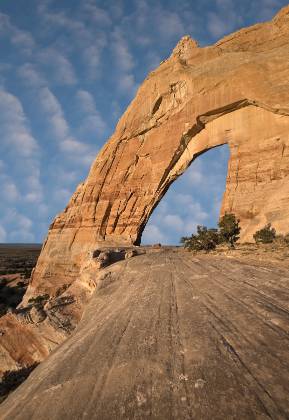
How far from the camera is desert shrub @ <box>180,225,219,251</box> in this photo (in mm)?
17453

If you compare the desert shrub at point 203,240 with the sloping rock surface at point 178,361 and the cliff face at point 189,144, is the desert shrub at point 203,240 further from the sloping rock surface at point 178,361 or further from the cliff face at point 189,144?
the sloping rock surface at point 178,361

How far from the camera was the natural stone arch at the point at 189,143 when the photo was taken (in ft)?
74.7

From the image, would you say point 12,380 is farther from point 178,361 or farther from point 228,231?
point 228,231

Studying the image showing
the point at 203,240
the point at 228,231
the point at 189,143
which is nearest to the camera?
the point at 203,240

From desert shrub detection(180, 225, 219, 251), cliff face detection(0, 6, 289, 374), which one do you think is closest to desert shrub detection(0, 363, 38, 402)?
cliff face detection(0, 6, 289, 374)

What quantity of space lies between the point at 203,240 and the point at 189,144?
43.9ft

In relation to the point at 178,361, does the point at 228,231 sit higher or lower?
higher

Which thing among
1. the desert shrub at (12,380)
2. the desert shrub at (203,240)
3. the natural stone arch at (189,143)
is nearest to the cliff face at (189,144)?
the natural stone arch at (189,143)

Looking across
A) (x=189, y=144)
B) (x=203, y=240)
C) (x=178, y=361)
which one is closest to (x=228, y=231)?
(x=203, y=240)

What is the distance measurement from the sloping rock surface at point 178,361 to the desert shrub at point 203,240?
895 cm

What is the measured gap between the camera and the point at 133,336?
5.86m

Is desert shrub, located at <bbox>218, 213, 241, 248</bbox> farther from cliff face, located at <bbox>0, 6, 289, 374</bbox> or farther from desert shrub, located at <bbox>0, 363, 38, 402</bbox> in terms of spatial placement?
desert shrub, located at <bbox>0, 363, 38, 402</bbox>

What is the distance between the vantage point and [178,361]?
14.9 feet

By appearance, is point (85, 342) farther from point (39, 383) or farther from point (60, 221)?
point (60, 221)
